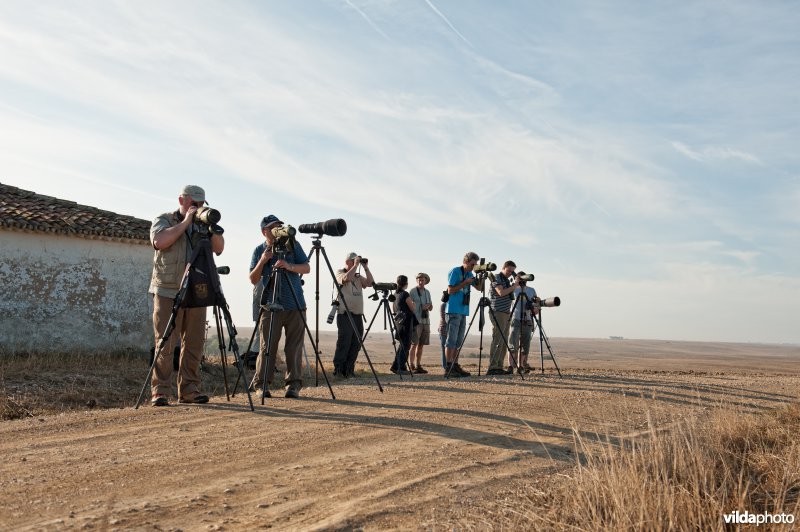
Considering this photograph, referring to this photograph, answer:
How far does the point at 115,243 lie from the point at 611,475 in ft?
44.0

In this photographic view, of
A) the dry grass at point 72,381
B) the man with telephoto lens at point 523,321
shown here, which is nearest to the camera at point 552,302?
the man with telephoto lens at point 523,321

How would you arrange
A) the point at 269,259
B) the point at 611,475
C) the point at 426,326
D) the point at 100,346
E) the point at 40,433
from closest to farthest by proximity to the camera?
the point at 611,475 < the point at 40,433 < the point at 269,259 < the point at 426,326 < the point at 100,346

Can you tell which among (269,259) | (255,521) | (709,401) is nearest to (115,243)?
(269,259)

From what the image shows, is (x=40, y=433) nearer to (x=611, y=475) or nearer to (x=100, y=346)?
(x=611, y=475)

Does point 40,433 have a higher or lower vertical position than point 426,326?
lower

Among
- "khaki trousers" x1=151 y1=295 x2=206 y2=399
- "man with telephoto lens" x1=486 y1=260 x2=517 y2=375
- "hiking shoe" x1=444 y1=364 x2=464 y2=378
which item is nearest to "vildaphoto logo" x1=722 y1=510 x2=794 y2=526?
"khaki trousers" x1=151 y1=295 x2=206 y2=399

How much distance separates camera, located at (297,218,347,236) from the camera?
690 centimetres

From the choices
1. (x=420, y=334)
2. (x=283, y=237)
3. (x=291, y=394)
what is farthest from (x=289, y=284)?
(x=420, y=334)

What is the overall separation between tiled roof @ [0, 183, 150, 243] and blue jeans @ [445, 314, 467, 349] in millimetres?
7820

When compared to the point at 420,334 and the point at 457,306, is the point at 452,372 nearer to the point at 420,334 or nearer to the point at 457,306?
the point at 457,306

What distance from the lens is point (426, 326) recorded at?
12891 millimetres

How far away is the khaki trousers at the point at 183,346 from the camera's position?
21.3ft

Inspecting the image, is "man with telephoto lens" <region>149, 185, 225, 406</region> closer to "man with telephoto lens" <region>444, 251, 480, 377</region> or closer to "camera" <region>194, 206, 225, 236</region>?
"camera" <region>194, 206, 225, 236</region>

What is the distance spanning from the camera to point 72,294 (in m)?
14.2
